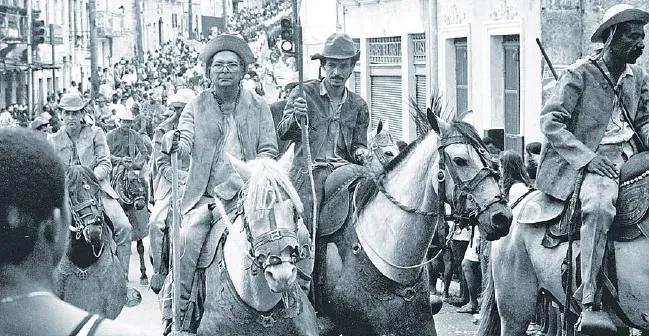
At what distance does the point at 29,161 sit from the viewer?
305 centimetres

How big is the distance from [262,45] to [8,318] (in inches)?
2079

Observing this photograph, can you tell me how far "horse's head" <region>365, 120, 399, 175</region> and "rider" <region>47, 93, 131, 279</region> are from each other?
2.53 metres

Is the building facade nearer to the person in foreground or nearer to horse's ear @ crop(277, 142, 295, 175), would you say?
horse's ear @ crop(277, 142, 295, 175)

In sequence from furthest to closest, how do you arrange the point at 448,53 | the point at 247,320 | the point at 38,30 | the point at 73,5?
1. the point at 73,5
2. the point at 38,30
3. the point at 448,53
4. the point at 247,320

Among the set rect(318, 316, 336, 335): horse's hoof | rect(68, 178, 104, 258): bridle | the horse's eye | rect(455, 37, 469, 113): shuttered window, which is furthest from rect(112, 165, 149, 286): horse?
the horse's eye

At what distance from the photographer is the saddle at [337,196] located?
8570mm

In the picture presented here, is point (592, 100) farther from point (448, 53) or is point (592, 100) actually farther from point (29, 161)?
point (448, 53)

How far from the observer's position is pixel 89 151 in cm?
1174

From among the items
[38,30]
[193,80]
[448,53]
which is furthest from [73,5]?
[448,53]

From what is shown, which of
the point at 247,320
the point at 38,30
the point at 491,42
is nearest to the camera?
the point at 247,320

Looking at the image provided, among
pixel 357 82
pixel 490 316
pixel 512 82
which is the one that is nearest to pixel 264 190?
pixel 490 316

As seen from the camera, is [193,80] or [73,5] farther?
[73,5]

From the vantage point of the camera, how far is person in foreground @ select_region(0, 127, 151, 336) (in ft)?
9.86

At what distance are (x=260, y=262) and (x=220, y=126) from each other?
197cm
